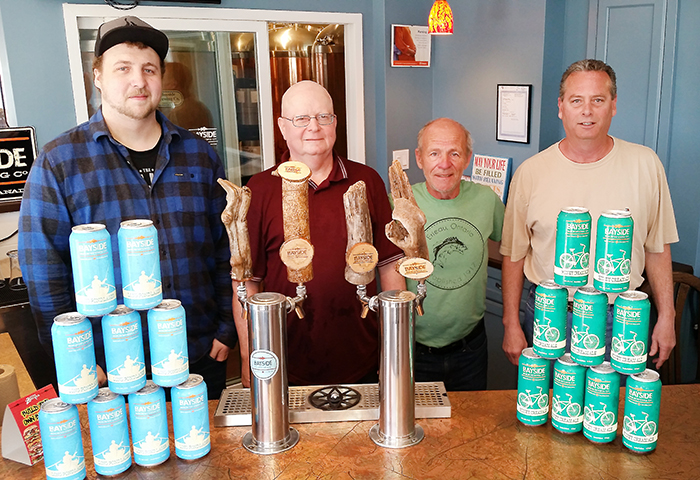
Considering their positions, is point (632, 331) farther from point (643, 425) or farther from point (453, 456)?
point (453, 456)

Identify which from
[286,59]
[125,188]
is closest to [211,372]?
[125,188]

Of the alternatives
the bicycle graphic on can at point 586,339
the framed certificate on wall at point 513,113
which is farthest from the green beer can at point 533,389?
the framed certificate on wall at point 513,113

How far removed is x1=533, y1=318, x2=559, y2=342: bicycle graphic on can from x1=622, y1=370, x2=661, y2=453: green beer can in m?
0.17

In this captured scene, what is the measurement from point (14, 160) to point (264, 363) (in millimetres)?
2279

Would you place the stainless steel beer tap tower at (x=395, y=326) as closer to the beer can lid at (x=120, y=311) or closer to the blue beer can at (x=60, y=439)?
the beer can lid at (x=120, y=311)

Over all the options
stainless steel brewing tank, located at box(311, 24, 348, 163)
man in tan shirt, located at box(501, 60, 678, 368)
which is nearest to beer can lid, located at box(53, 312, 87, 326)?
man in tan shirt, located at box(501, 60, 678, 368)

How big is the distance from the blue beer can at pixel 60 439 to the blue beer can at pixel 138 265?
24 cm

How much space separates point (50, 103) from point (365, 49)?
193 centimetres

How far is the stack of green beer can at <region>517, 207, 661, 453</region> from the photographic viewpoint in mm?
1282

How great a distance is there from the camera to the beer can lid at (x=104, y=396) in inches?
48.4

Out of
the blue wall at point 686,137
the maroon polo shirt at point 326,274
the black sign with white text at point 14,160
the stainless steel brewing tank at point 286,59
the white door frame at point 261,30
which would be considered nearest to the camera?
the maroon polo shirt at point 326,274

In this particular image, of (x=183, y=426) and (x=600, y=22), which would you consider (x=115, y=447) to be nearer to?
(x=183, y=426)

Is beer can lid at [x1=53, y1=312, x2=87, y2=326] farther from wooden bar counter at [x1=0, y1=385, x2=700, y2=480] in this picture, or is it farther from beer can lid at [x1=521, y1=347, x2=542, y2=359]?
beer can lid at [x1=521, y1=347, x2=542, y2=359]

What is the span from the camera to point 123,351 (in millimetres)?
1219
